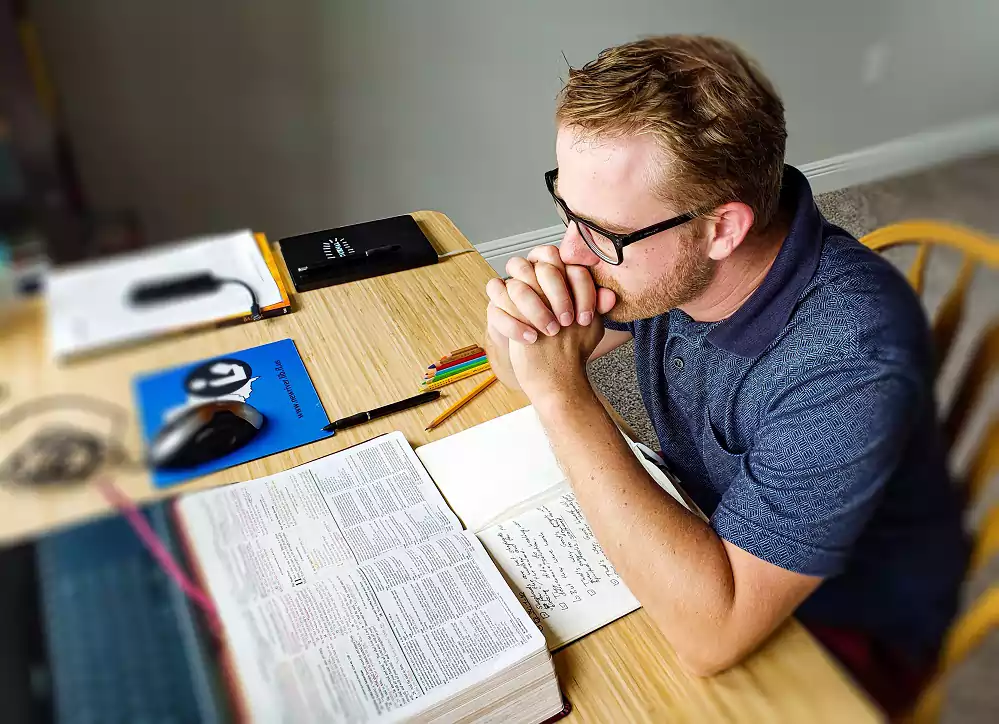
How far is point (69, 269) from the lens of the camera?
0.56ft

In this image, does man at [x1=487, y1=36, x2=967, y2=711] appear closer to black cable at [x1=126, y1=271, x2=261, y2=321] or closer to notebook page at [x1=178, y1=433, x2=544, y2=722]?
notebook page at [x1=178, y1=433, x2=544, y2=722]

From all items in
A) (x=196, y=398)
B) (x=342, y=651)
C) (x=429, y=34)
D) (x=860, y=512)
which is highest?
(x=429, y=34)

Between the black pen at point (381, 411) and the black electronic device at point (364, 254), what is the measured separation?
160mm

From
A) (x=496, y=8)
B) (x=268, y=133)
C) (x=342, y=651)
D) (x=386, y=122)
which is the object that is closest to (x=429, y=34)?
(x=496, y=8)

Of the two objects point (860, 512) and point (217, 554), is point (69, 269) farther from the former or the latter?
point (860, 512)

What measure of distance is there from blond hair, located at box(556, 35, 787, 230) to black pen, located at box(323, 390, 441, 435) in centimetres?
28

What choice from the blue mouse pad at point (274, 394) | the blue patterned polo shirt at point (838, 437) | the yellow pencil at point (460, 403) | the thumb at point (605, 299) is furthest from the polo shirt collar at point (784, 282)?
the blue mouse pad at point (274, 394)

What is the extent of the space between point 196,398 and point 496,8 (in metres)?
0.35

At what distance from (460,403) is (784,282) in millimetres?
293

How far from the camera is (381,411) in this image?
2.10 ft

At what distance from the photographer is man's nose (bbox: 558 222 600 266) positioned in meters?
0.55

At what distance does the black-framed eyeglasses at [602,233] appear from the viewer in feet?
1.68

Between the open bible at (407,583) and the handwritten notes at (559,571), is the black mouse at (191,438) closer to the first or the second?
the open bible at (407,583)

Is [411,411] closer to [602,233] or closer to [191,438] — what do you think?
[602,233]
